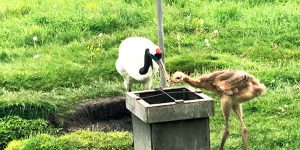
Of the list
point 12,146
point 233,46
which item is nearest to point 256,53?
point 233,46

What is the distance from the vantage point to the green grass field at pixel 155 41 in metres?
8.30

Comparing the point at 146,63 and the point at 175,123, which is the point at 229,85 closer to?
the point at 175,123

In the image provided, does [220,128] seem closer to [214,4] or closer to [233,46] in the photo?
[233,46]

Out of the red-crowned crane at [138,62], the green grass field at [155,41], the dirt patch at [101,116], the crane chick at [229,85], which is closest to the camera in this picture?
the crane chick at [229,85]

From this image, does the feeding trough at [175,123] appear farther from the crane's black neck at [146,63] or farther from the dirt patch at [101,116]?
the dirt patch at [101,116]

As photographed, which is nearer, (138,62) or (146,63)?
(146,63)

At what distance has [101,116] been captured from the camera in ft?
28.7

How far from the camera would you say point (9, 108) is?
8.32 meters

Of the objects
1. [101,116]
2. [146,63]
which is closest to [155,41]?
[101,116]

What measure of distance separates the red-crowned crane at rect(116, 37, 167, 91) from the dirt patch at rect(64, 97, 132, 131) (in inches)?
18.8

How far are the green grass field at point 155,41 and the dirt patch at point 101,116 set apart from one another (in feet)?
0.46

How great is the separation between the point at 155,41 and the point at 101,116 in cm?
236

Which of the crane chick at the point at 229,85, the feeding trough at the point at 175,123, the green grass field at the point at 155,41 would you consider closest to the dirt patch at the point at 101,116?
the green grass field at the point at 155,41

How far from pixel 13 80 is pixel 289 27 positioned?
14.4 ft
